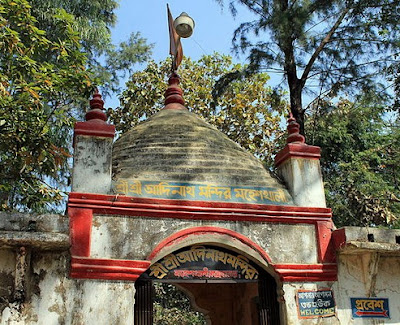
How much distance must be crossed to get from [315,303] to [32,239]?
3.40m

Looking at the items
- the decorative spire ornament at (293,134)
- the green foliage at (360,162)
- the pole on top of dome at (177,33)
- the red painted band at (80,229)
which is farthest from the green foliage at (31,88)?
the green foliage at (360,162)

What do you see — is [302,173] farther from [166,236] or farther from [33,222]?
[33,222]

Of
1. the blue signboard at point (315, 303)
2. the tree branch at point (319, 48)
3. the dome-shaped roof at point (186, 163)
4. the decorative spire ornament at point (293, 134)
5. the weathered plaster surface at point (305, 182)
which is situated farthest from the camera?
the tree branch at point (319, 48)

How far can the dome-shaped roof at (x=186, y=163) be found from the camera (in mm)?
6406

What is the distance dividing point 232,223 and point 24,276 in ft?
8.05

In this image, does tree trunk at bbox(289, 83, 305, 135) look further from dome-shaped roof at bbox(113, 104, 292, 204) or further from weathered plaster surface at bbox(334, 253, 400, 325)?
weathered plaster surface at bbox(334, 253, 400, 325)

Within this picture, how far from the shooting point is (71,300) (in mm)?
5461

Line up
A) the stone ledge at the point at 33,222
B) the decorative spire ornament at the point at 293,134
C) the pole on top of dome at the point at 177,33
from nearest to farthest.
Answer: the stone ledge at the point at 33,222, the decorative spire ornament at the point at 293,134, the pole on top of dome at the point at 177,33

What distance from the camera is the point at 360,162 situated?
13867mm

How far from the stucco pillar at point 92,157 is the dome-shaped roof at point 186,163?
0.22 meters

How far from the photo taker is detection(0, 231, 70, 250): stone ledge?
5.20 m

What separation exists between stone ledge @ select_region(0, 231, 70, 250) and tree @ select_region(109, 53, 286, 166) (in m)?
8.95

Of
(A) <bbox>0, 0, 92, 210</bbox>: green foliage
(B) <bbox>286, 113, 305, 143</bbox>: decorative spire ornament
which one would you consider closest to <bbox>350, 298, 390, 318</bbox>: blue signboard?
(B) <bbox>286, 113, 305, 143</bbox>: decorative spire ornament

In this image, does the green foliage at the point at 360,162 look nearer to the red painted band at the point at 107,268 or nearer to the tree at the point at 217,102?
the tree at the point at 217,102
